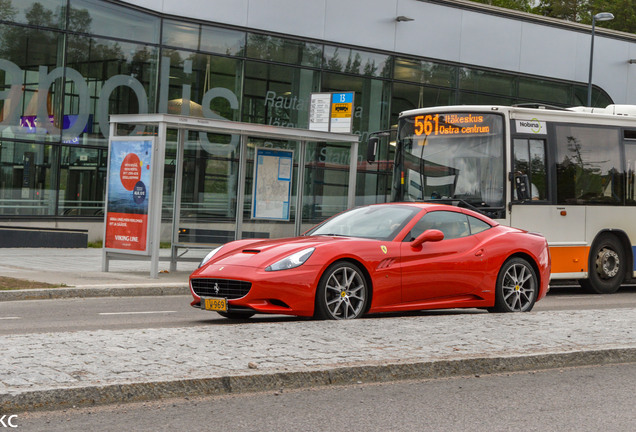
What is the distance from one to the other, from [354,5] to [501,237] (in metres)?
20.5

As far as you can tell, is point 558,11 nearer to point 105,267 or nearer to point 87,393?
point 105,267

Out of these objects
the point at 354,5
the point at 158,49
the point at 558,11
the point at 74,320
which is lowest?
the point at 74,320

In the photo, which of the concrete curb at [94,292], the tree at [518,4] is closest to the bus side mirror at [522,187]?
the concrete curb at [94,292]

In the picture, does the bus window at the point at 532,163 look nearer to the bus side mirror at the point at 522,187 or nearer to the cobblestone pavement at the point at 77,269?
the bus side mirror at the point at 522,187

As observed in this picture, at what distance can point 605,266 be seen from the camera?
17297 millimetres

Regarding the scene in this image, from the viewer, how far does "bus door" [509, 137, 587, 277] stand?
52.7ft

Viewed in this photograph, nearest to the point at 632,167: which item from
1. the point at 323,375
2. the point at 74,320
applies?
the point at 74,320

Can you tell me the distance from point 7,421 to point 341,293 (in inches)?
199

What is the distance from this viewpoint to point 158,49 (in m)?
27.3

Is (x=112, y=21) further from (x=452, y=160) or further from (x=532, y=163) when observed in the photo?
A: (x=532, y=163)

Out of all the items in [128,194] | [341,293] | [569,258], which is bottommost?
[341,293]

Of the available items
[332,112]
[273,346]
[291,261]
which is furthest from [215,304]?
[332,112]

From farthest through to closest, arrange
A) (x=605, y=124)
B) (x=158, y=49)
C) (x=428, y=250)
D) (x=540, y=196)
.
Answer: (x=158, y=49) < (x=605, y=124) < (x=540, y=196) < (x=428, y=250)

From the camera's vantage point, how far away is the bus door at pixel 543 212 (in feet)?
52.7
